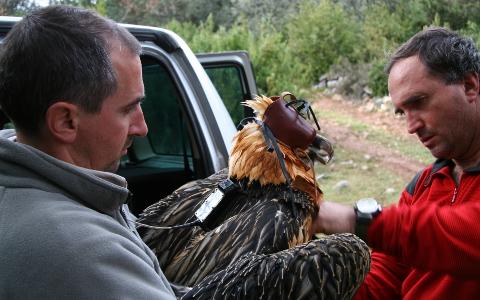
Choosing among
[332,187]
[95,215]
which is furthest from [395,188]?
[95,215]

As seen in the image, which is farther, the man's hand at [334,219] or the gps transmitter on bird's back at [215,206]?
the gps transmitter on bird's back at [215,206]

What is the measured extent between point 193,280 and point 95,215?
90cm

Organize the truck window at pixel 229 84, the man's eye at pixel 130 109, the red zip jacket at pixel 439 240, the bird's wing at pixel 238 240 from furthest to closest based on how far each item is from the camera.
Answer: the truck window at pixel 229 84 → the bird's wing at pixel 238 240 → the red zip jacket at pixel 439 240 → the man's eye at pixel 130 109

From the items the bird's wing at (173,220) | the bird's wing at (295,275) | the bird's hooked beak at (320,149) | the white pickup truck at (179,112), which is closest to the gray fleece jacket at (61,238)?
the bird's wing at (295,275)

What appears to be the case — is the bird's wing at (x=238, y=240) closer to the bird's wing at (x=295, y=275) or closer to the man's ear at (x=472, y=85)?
the bird's wing at (x=295, y=275)

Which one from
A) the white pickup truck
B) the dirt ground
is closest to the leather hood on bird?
the white pickup truck

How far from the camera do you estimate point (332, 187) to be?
29.5 ft

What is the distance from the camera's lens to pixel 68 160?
1519mm

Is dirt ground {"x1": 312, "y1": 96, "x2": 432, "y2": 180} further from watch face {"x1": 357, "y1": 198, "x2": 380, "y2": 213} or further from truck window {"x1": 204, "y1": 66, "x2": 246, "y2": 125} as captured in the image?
watch face {"x1": 357, "y1": 198, "x2": 380, "y2": 213}

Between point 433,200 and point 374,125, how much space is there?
11957 mm

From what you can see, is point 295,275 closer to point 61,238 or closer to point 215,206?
point 215,206

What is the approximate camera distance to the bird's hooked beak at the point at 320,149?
2.52 meters

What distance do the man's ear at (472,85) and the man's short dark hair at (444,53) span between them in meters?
0.03

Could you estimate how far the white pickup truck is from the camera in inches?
136
